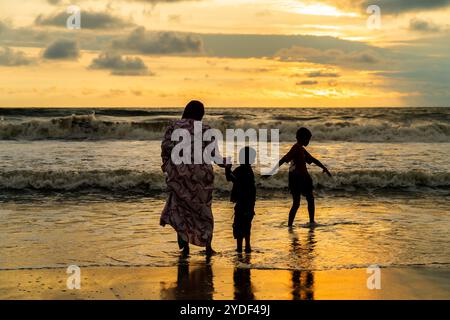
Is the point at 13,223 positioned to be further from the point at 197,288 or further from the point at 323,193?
the point at 323,193

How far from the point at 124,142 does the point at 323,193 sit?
57.3 feet

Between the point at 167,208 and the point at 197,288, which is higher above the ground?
the point at 167,208

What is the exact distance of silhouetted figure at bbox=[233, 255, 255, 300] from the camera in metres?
6.41

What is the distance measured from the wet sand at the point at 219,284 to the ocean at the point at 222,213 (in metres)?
0.41

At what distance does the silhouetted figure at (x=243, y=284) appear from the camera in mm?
A: 6414

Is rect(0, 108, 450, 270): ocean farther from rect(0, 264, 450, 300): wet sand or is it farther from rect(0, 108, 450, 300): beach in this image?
rect(0, 264, 450, 300): wet sand

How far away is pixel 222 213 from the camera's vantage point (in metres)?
12.7

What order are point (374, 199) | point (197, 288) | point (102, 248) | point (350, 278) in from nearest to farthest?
point (197, 288)
point (350, 278)
point (102, 248)
point (374, 199)

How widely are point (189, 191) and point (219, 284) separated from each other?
141 cm

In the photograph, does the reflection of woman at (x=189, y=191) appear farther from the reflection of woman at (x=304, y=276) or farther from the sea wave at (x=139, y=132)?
the sea wave at (x=139, y=132)

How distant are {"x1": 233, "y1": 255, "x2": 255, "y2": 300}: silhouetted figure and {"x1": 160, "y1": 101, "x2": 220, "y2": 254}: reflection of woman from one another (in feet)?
2.39

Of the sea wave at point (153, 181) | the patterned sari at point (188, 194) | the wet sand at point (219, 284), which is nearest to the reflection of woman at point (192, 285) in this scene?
the wet sand at point (219, 284)
